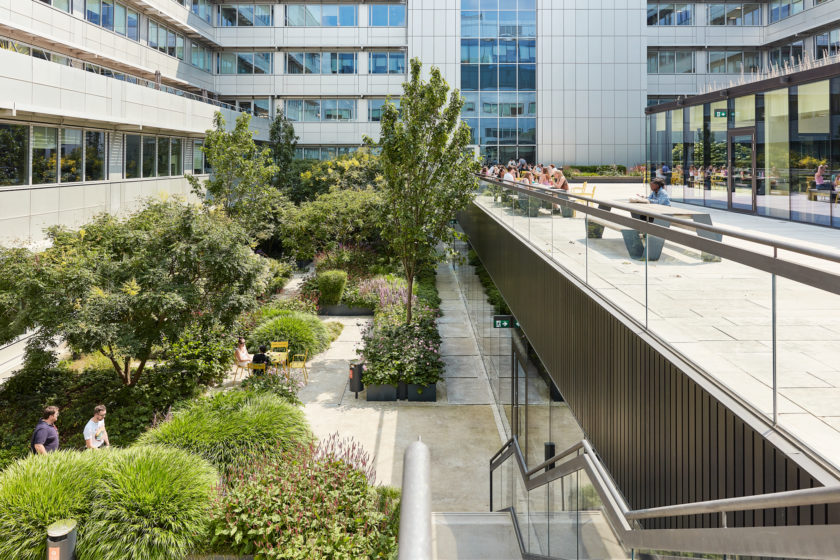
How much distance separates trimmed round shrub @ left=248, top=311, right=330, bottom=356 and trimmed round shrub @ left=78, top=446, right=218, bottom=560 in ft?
32.9

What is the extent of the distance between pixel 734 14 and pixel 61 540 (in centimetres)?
5549

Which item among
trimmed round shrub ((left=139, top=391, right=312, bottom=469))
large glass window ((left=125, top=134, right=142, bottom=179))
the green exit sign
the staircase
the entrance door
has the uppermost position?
large glass window ((left=125, top=134, right=142, bottom=179))

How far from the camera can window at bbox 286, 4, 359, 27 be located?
4834 cm

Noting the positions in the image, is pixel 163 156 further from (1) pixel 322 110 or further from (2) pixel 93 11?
(1) pixel 322 110

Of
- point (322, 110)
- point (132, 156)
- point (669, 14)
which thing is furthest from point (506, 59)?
point (132, 156)

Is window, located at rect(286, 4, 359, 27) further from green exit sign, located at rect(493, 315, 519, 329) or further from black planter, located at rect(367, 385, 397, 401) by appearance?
green exit sign, located at rect(493, 315, 519, 329)

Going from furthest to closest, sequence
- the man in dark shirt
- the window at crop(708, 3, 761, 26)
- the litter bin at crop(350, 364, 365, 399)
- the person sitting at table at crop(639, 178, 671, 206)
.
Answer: the window at crop(708, 3, 761, 26), the litter bin at crop(350, 364, 365, 399), the person sitting at table at crop(639, 178, 671, 206), the man in dark shirt

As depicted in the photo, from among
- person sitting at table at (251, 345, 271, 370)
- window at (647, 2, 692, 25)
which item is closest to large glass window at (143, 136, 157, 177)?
person sitting at table at (251, 345, 271, 370)

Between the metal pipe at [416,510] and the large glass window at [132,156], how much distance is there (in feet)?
99.0

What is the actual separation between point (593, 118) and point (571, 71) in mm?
3781

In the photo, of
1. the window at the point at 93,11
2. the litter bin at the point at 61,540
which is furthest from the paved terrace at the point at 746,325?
the window at the point at 93,11

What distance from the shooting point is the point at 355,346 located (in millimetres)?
22609

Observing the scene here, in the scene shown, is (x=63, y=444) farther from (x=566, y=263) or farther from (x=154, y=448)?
(x=566, y=263)

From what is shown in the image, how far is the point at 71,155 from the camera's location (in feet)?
78.4
